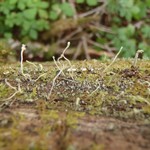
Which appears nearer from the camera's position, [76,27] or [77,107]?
[77,107]

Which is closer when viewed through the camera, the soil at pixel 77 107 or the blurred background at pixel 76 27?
the soil at pixel 77 107

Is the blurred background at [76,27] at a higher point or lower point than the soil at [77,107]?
higher

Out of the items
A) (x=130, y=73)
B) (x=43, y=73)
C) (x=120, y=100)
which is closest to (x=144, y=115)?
(x=120, y=100)

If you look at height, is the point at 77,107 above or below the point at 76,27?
below

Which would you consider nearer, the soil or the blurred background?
the soil

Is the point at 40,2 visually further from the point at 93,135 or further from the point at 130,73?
the point at 93,135
